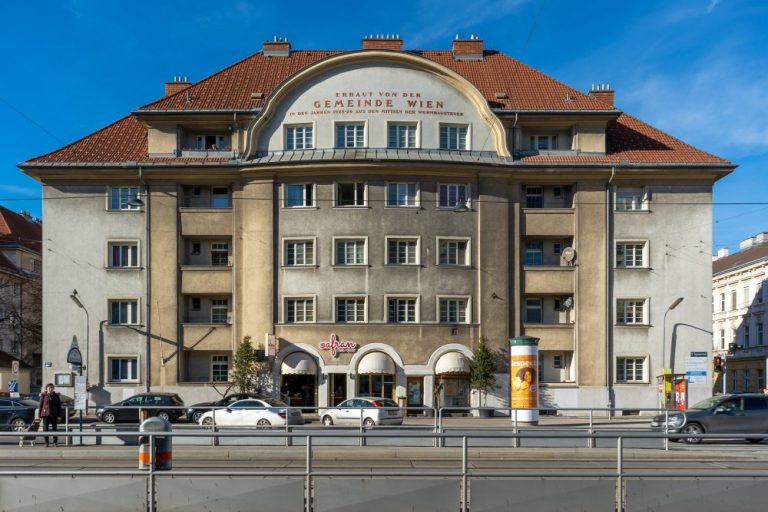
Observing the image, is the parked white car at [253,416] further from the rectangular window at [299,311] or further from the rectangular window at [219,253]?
the rectangular window at [219,253]

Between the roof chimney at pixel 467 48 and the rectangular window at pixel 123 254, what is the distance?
20148mm

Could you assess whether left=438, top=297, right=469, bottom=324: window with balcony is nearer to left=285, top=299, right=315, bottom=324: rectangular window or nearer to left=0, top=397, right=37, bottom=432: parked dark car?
left=285, top=299, right=315, bottom=324: rectangular window

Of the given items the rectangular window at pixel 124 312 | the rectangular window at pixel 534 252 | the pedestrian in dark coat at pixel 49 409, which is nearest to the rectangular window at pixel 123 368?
the rectangular window at pixel 124 312

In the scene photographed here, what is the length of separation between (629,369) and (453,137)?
46.6ft

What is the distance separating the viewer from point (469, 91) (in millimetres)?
39281

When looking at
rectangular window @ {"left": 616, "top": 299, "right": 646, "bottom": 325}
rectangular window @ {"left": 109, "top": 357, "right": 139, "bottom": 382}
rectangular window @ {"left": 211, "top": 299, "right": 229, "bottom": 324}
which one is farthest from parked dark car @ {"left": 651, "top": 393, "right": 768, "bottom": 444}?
rectangular window @ {"left": 109, "top": 357, "right": 139, "bottom": 382}

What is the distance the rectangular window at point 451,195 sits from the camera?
128 ft

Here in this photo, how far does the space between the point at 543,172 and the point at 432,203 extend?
567cm

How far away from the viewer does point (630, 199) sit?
4016cm

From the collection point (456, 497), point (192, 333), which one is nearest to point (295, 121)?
point (192, 333)

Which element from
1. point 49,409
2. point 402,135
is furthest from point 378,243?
point 49,409

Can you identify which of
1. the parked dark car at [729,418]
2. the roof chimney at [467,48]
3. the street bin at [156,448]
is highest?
the roof chimney at [467,48]

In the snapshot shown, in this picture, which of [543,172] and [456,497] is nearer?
[456,497]

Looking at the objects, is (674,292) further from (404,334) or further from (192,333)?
(192,333)
